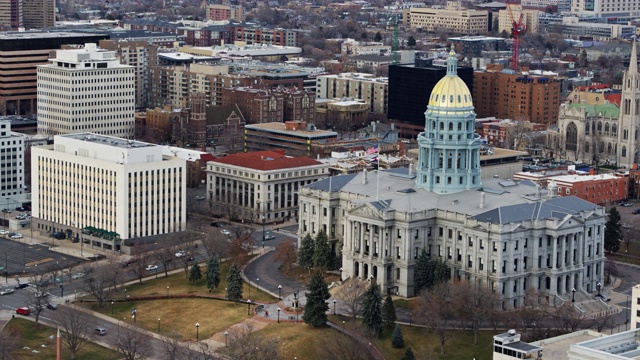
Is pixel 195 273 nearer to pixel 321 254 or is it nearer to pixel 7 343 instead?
pixel 321 254

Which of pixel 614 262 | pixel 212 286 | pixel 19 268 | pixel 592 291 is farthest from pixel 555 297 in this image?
pixel 19 268

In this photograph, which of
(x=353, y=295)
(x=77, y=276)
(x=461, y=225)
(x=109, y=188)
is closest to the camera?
(x=353, y=295)

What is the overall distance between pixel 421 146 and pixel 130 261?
33.8 m

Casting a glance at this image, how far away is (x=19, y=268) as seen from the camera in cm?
16500

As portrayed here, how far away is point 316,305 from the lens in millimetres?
138750

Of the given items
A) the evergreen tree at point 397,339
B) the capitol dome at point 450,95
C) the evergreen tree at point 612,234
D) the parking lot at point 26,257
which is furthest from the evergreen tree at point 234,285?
the evergreen tree at point 612,234

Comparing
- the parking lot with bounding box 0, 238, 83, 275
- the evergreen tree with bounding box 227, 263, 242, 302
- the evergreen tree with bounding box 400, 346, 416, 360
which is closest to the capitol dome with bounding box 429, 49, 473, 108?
the evergreen tree with bounding box 227, 263, 242, 302

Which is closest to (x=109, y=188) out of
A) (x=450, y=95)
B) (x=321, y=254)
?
(x=321, y=254)

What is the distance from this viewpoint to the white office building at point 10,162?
642 ft

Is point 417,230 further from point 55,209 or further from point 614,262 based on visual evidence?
point 55,209

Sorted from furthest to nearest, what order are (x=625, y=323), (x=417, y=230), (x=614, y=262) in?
(x=614, y=262) → (x=417, y=230) → (x=625, y=323)

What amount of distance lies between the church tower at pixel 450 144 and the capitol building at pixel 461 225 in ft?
0.34

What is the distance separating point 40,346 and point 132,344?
926 centimetres

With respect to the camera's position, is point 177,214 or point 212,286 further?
point 177,214
